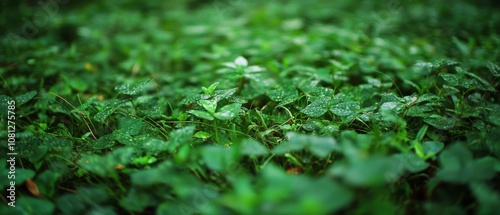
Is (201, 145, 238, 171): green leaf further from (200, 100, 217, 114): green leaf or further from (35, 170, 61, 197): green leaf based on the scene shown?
(35, 170, 61, 197): green leaf

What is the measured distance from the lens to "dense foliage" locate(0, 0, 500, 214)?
853mm

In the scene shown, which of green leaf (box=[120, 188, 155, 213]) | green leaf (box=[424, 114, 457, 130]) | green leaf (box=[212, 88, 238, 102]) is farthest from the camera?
green leaf (box=[212, 88, 238, 102])

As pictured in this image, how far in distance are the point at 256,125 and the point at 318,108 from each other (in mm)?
275

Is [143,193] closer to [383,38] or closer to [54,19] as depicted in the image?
[383,38]

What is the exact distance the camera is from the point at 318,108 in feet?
4.22

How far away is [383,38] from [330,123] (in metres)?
1.67

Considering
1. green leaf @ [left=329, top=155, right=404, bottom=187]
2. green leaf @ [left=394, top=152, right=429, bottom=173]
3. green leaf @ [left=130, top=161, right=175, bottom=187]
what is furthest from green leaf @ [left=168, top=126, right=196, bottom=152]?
green leaf @ [left=394, top=152, right=429, bottom=173]

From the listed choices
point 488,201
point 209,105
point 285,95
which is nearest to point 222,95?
point 209,105

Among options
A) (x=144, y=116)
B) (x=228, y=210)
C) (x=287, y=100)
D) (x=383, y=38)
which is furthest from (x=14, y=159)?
(x=383, y=38)

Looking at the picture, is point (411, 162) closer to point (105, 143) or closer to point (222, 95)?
point (222, 95)

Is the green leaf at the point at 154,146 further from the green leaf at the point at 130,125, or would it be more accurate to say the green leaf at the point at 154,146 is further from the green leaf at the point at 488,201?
the green leaf at the point at 488,201

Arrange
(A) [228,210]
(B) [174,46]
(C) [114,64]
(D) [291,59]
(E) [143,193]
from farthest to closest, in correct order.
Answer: (B) [174,46]
(C) [114,64]
(D) [291,59]
(E) [143,193]
(A) [228,210]

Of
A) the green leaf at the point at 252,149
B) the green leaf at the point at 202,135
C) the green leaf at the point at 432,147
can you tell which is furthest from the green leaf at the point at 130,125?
the green leaf at the point at 432,147

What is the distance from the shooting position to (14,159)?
1152 mm
